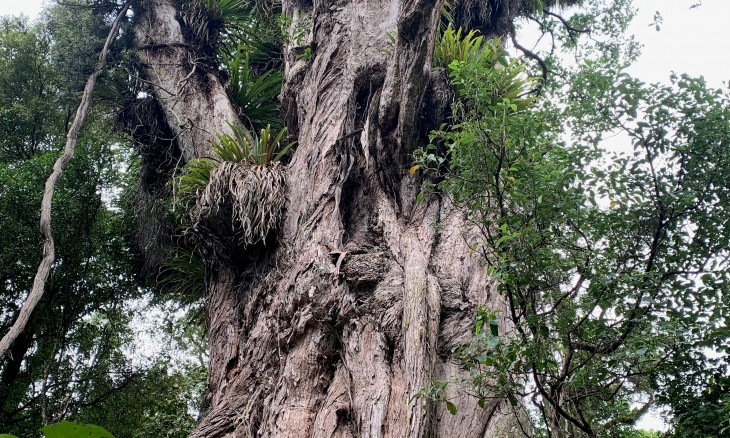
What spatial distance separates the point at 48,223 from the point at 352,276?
2.44 m

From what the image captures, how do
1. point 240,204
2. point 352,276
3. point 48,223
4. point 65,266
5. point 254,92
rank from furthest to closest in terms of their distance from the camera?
point 65,266 < point 254,92 < point 48,223 < point 240,204 < point 352,276

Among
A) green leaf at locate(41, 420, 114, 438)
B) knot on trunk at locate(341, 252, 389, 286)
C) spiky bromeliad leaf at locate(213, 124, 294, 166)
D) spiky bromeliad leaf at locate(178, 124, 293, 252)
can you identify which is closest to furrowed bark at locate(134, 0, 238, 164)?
spiky bromeliad leaf at locate(213, 124, 294, 166)

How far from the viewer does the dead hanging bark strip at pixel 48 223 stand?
4031 mm

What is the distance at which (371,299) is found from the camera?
3957mm

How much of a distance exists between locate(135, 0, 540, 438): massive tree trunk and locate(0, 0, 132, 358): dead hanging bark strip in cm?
108

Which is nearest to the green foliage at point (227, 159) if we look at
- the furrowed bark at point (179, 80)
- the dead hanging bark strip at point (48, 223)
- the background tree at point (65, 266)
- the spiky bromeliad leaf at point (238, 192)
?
the spiky bromeliad leaf at point (238, 192)

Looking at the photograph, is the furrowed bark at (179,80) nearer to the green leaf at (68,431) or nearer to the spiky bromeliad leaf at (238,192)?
the spiky bromeliad leaf at (238,192)

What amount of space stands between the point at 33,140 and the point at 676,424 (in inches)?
309

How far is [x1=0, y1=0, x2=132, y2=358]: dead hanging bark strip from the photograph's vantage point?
4.03 meters

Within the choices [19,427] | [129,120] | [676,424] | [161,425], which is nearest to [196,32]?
[129,120]

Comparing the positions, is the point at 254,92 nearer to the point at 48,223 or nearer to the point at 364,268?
the point at 48,223

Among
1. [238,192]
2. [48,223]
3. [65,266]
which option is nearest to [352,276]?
[238,192]

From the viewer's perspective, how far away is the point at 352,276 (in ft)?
13.3

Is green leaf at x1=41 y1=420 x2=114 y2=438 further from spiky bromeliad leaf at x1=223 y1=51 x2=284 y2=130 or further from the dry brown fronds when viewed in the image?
spiky bromeliad leaf at x1=223 y1=51 x2=284 y2=130
